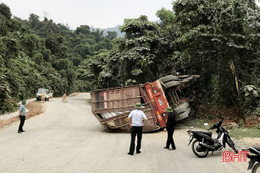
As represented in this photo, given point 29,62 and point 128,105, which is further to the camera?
point 29,62

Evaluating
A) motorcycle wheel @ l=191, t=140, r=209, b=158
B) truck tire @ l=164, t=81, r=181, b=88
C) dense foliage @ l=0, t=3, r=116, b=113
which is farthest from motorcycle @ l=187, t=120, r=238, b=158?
dense foliage @ l=0, t=3, r=116, b=113

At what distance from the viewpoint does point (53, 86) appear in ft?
152

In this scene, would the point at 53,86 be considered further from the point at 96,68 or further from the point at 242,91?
the point at 242,91

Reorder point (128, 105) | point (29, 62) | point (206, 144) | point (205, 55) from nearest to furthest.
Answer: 1. point (206, 144)
2. point (128, 105)
3. point (205, 55)
4. point (29, 62)

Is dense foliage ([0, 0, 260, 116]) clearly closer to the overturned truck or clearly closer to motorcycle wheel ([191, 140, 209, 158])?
the overturned truck

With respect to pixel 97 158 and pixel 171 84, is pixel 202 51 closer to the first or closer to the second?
pixel 171 84

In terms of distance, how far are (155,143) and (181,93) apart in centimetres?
714

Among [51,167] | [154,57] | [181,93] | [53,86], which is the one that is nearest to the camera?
[51,167]

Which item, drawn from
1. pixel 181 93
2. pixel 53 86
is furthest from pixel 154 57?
pixel 53 86

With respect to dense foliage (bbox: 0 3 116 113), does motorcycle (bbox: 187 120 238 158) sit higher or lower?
lower

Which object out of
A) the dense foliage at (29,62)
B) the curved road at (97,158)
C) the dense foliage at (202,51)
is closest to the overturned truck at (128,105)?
the curved road at (97,158)

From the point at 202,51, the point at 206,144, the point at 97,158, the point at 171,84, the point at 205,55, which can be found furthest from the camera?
the point at 205,55

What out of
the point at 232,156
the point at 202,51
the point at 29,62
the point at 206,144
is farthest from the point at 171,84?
the point at 29,62

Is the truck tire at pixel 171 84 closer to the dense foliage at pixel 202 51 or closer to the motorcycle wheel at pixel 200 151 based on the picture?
the dense foliage at pixel 202 51
